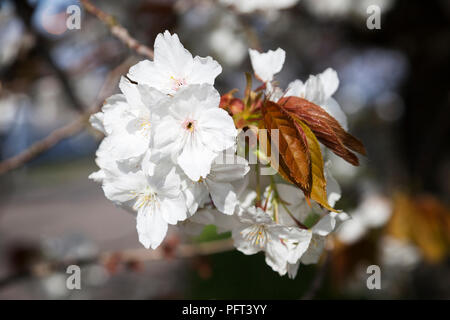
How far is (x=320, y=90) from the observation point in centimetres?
79

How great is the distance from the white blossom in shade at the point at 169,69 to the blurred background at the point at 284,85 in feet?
1.34

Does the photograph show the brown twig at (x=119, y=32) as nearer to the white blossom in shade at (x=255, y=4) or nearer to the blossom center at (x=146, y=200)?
the blossom center at (x=146, y=200)

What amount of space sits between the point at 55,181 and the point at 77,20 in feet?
38.5

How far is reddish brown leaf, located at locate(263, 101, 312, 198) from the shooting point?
2.13ft

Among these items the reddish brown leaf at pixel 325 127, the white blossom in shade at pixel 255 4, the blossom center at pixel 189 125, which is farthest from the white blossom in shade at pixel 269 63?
the white blossom in shade at pixel 255 4

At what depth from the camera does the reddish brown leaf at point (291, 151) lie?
2.13 ft

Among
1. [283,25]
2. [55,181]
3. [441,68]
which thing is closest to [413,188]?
[441,68]

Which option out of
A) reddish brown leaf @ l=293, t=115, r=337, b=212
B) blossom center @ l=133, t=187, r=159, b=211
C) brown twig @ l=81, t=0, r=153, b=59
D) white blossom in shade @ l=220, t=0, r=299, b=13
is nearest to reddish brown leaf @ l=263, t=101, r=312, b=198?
reddish brown leaf @ l=293, t=115, r=337, b=212

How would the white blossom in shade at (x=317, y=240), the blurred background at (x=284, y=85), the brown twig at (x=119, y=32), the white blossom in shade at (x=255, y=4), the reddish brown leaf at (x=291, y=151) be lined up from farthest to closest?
the blurred background at (x=284, y=85)
the white blossom in shade at (x=255, y=4)
the brown twig at (x=119, y=32)
the white blossom in shade at (x=317, y=240)
the reddish brown leaf at (x=291, y=151)

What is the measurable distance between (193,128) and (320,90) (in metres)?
0.29

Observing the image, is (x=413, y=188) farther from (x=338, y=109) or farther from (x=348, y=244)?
(x=338, y=109)

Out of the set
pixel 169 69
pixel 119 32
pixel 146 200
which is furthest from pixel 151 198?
pixel 119 32
